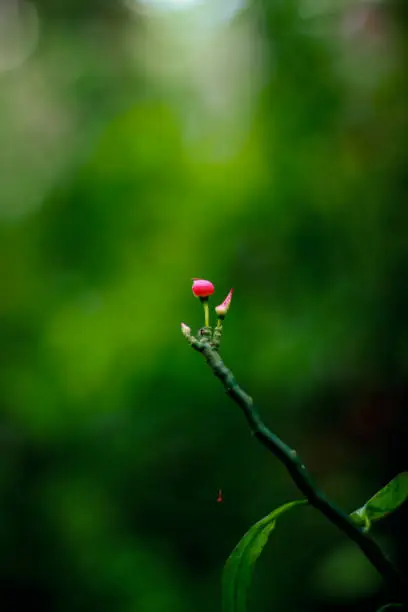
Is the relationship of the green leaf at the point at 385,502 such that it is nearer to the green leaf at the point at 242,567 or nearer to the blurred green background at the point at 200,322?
the green leaf at the point at 242,567

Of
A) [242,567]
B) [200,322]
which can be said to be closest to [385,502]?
[242,567]

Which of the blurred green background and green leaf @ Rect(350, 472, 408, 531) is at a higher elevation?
the blurred green background

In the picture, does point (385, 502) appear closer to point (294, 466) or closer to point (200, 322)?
point (294, 466)

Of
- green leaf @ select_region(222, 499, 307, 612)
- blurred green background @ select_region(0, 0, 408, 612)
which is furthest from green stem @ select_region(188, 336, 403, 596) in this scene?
blurred green background @ select_region(0, 0, 408, 612)

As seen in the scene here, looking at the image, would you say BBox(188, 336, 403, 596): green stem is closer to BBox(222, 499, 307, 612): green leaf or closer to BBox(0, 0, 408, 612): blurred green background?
BBox(222, 499, 307, 612): green leaf

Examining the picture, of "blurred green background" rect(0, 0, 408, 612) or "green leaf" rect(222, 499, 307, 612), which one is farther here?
"blurred green background" rect(0, 0, 408, 612)

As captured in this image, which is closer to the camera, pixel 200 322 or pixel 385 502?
pixel 385 502
